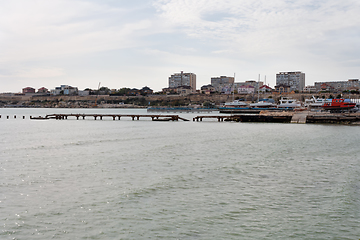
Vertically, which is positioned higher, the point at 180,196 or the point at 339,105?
the point at 339,105

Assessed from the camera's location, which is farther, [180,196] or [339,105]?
[339,105]

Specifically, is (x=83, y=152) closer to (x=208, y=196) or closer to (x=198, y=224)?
(x=208, y=196)

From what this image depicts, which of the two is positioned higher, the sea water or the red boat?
the red boat

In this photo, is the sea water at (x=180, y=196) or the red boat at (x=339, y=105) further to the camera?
the red boat at (x=339, y=105)

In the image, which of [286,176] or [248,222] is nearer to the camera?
[248,222]

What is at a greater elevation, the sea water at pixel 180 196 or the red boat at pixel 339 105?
the red boat at pixel 339 105

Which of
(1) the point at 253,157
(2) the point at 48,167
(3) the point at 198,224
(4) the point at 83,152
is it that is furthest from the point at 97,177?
(1) the point at 253,157

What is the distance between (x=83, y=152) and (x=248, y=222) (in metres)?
18.0

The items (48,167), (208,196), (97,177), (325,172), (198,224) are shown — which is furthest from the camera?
(48,167)

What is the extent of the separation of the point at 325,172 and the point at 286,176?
2.59 metres

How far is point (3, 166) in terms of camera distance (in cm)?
1952

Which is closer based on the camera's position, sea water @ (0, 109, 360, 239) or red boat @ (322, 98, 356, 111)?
sea water @ (0, 109, 360, 239)

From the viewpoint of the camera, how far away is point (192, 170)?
60.2 ft

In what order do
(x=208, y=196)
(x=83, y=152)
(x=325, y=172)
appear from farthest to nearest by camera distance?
(x=83, y=152) → (x=325, y=172) → (x=208, y=196)
